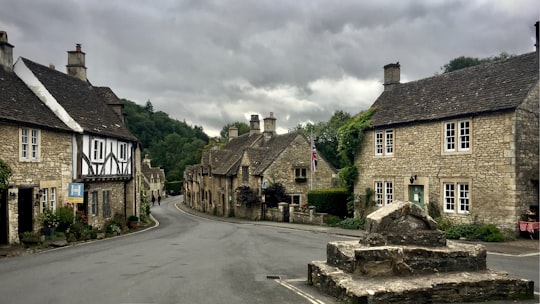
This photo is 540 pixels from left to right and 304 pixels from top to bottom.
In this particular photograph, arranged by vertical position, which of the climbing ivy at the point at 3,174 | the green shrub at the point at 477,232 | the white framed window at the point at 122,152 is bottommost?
the green shrub at the point at 477,232

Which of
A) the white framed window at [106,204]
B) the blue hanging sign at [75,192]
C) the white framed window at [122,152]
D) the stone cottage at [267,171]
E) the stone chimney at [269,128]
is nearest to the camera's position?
the blue hanging sign at [75,192]

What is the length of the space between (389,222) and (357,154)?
63.7ft

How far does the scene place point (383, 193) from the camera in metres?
28.0

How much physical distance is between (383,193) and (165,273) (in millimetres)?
18051

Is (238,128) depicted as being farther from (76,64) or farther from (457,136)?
(457,136)

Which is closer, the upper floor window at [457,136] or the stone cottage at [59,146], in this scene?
the stone cottage at [59,146]

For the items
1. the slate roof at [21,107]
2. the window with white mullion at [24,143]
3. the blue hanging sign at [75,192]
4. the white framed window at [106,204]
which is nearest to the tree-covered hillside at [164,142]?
the white framed window at [106,204]

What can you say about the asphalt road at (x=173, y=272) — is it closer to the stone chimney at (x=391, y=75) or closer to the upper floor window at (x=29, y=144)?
the upper floor window at (x=29, y=144)

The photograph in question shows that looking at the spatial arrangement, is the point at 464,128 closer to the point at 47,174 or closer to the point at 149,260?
the point at 149,260

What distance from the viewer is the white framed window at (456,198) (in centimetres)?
2300

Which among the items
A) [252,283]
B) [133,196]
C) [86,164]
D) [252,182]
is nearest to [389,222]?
[252,283]

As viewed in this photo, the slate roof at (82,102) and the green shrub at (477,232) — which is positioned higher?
the slate roof at (82,102)

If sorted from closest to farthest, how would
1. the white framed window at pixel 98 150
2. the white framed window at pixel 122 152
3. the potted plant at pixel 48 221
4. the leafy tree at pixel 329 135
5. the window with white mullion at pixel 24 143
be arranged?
the window with white mullion at pixel 24 143, the potted plant at pixel 48 221, the white framed window at pixel 98 150, the white framed window at pixel 122 152, the leafy tree at pixel 329 135

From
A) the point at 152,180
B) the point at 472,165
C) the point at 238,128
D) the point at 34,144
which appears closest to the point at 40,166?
the point at 34,144
